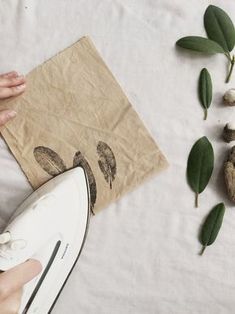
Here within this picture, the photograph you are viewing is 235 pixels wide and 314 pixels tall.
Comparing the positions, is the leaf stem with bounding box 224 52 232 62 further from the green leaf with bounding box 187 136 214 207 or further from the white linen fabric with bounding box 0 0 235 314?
the green leaf with bounding box 187 136 214 207

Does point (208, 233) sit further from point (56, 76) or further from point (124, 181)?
point (56, 76)

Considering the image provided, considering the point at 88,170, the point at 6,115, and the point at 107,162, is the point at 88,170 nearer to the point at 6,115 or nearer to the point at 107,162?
the point at 107,162

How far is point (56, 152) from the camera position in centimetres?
67

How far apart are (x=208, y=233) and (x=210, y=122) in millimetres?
160

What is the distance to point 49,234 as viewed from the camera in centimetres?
58

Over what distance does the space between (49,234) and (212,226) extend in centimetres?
23

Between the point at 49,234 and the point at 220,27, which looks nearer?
the point at 49,234

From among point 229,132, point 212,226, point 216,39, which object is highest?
point 216,39

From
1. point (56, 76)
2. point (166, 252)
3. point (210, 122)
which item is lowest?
point (166, 252)

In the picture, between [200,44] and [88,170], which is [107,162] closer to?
[88,170]

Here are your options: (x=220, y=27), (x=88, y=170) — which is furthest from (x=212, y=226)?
(x=220, y=27)

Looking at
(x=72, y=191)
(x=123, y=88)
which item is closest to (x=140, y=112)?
(x=123, y=88)

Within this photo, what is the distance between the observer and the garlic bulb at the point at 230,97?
679 mm

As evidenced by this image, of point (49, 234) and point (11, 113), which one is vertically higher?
point (11, 113)
